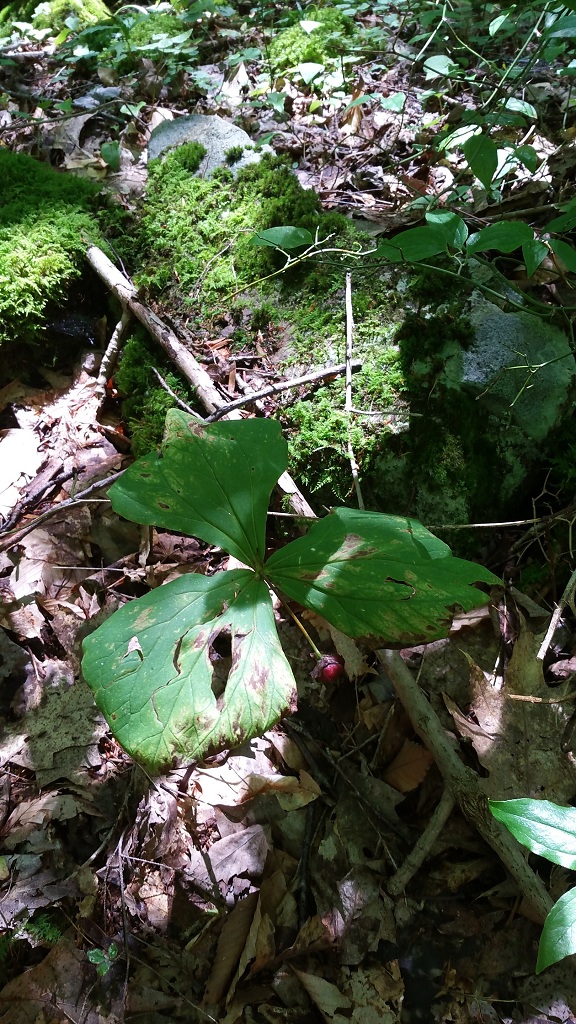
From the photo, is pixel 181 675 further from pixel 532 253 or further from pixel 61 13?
pixel 61 13

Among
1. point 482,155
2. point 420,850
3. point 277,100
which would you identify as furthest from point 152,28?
point 420,850

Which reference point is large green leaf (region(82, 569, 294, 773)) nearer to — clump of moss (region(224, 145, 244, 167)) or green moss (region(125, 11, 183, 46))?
clump of moss (region(224, 145, 244, 167))

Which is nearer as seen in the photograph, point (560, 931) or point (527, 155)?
point (560, 931)

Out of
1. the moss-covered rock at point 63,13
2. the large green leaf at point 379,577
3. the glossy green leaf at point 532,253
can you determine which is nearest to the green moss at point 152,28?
the moss-covered rock at point 63,13

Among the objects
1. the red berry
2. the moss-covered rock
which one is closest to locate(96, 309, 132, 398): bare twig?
the red berry

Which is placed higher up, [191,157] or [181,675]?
[191,157]

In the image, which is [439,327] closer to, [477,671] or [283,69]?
[477,671]

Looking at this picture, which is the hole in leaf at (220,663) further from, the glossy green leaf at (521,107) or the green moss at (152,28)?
the green moss at (152,28)

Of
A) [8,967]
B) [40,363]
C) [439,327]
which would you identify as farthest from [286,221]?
[8,967]
